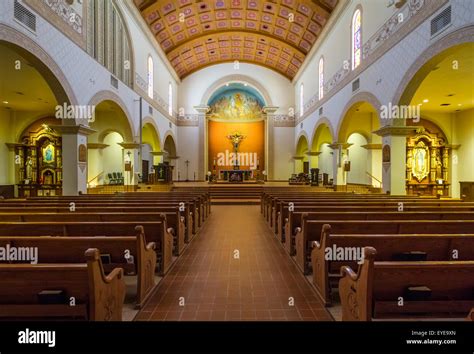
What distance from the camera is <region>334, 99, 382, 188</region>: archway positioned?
15.0 m

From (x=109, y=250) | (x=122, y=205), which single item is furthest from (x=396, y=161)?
(x=109, y=250)

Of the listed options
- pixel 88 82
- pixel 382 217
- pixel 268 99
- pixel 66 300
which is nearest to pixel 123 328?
pixel 66 300

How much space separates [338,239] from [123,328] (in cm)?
243

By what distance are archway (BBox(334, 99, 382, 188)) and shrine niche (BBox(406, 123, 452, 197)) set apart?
1463 millimetres

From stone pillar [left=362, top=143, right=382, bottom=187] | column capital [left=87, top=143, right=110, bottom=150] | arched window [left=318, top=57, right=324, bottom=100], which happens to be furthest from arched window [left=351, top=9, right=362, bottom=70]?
column capital [left=87, top=143, right=110, bottom=150]

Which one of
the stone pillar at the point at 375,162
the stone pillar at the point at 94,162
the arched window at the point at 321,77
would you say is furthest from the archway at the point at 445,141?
the stone pillar at the point at 94,162

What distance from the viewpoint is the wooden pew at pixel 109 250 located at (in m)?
3.41

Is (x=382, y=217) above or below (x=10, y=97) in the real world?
below

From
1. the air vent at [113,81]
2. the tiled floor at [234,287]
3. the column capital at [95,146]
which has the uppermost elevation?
the air vent at [113,81]

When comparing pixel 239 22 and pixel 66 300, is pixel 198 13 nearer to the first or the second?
pixel 239 22

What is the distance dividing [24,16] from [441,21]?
9757mm

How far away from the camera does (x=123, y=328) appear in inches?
109

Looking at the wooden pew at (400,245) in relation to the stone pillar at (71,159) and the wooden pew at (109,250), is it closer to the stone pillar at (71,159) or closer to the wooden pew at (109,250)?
the wooden pew at (109,250)

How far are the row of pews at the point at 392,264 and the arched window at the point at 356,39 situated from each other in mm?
9179
